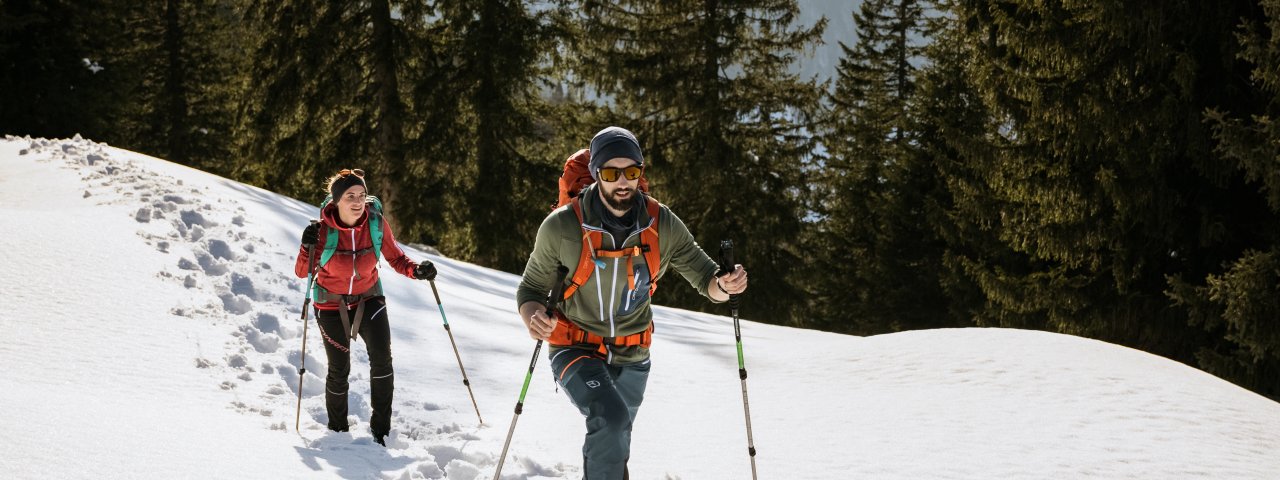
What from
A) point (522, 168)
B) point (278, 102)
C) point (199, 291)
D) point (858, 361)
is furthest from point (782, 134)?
point (199, 291)

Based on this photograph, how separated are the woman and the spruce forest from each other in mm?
9765

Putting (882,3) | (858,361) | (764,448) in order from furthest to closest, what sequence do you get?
(882,3) < (858,361) < (764,448)

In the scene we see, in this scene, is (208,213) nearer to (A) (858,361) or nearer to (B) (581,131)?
(A) (858,361)

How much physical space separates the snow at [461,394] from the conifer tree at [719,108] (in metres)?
12.4

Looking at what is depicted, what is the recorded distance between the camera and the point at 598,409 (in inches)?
144

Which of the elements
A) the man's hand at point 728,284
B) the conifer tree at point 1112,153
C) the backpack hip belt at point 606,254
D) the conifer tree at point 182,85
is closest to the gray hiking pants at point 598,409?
the backpack hip belt at point 606,254

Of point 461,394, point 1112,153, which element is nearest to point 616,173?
point 461,394

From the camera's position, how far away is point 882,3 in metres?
29.8

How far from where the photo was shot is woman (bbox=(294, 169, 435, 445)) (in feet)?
18.8

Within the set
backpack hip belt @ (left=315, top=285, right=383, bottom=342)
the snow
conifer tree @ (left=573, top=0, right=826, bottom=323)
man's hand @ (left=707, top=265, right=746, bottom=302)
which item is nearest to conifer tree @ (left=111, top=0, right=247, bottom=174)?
conifer tree @ (left=573, top=0, right=826, bottom=323)

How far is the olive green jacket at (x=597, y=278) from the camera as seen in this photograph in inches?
150

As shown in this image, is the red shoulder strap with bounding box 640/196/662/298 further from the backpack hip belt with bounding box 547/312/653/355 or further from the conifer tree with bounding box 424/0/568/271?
the conifer tree with bounding box 424/0/568/271

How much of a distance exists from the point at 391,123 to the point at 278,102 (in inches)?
96.9

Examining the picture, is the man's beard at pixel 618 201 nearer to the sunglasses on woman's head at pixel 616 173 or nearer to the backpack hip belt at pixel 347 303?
the sunglasses on woman's head at pixel 616 173
